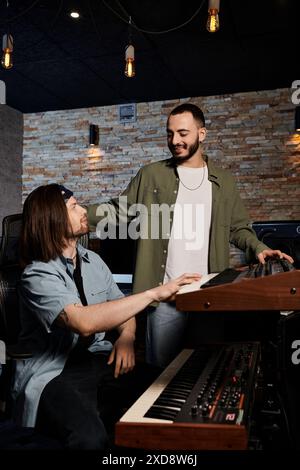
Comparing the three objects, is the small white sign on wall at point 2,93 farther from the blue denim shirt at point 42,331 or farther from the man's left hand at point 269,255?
the man's left hand at point 269,255

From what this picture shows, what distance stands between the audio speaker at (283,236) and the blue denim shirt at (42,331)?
3.25m

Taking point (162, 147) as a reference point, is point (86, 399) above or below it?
below

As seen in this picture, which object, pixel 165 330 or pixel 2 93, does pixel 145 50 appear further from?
pixel 165 330

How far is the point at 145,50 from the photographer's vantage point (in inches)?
173

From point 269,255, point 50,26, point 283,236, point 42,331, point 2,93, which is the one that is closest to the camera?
point 42,331

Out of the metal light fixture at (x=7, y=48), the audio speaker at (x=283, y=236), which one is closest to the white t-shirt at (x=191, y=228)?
the metal light fixture at (x=7, y=48)

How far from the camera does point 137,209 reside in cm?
225

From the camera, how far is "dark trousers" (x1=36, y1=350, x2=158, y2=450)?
1216 millimetres

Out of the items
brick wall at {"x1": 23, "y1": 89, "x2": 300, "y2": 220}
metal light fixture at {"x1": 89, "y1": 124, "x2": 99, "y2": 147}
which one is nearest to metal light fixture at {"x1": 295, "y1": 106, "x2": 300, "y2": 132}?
brick wall at {"x1": 23, "y1": 89, "x2": 300, "y2": 220}

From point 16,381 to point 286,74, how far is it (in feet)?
15.2

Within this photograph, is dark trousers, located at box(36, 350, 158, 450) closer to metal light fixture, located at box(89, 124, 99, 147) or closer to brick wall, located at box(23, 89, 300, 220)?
brick wall, located at box(23, 89, 300, 220)

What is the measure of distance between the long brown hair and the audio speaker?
341 centimetres

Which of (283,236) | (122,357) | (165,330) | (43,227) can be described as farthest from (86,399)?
(283,236)

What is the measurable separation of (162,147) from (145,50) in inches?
67.1
